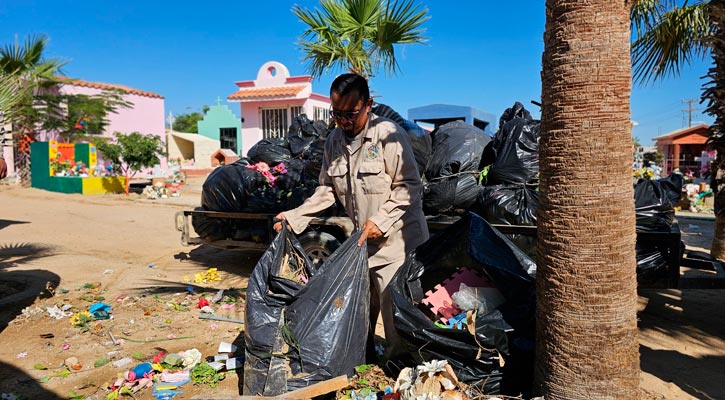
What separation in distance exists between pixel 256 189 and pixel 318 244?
1.24 m

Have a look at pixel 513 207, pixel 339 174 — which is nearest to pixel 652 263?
pixel 513 207

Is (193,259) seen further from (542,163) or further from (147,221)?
(542,163)

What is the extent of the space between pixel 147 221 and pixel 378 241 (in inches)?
343

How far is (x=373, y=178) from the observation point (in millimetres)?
2918

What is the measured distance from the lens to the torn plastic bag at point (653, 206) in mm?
3869

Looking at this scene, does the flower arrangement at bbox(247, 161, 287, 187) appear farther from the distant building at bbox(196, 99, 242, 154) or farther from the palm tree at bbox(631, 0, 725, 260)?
the distant building at bbox(196, 99, 242, 154)

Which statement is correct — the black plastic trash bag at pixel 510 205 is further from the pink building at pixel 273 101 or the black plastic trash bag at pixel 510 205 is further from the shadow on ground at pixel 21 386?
the pink building at pixel 273 101

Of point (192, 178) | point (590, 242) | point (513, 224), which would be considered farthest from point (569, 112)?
point (192, 178)

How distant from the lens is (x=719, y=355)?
3.51 m

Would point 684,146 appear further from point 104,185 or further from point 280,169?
point 280,169

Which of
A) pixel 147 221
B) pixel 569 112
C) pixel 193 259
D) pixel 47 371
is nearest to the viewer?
pixel 569 112

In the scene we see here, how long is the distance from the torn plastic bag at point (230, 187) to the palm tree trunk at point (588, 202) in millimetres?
4053

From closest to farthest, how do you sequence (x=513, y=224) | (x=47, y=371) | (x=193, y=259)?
1. (x=47, y=371)
2. (x=513, y=224)
3. (x=193, y=259)

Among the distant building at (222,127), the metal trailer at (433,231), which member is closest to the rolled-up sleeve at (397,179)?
the metal trailer at (433,231)
